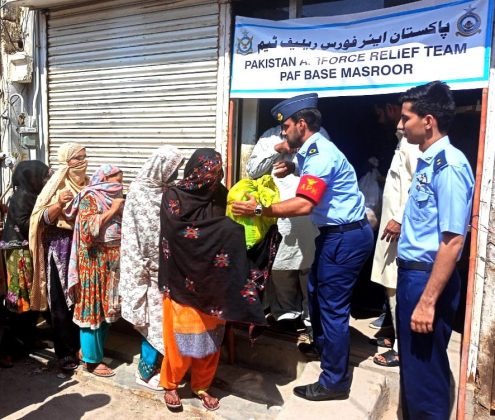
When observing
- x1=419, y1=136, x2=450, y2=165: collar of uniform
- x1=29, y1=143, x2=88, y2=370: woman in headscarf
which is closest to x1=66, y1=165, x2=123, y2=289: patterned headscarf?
x1=29, y1=143, x2=88, y2=370: woman in headscarf

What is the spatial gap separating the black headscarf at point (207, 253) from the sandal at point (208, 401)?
0.70m

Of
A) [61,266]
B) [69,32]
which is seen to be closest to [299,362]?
[61,266]

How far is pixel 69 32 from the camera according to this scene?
15.9 ft

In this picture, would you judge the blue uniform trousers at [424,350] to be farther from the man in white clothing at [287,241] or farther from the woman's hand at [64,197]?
the woman's hand at [64,197]

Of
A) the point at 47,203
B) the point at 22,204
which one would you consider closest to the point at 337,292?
the point at 47,203

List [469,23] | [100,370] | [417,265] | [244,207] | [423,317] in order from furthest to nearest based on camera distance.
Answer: [100,370] < [469,23] < [244,207] < [417,265] < [423,317]

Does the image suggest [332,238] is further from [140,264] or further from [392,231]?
[140,264]

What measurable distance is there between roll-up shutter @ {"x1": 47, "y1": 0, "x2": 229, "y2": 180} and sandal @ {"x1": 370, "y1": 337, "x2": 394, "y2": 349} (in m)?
2.13

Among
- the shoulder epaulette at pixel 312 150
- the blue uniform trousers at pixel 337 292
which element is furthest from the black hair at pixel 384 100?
the blue uniform trousers at pixel 337 292

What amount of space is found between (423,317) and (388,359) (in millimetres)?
1283

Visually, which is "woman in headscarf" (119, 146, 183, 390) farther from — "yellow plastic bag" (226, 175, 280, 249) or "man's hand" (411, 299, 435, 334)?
"man's hand" (411, 299, 435, 334)

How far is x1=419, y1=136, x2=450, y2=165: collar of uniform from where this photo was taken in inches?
91.4

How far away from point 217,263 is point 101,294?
1.23 meters

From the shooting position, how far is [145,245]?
3262 millimetres
